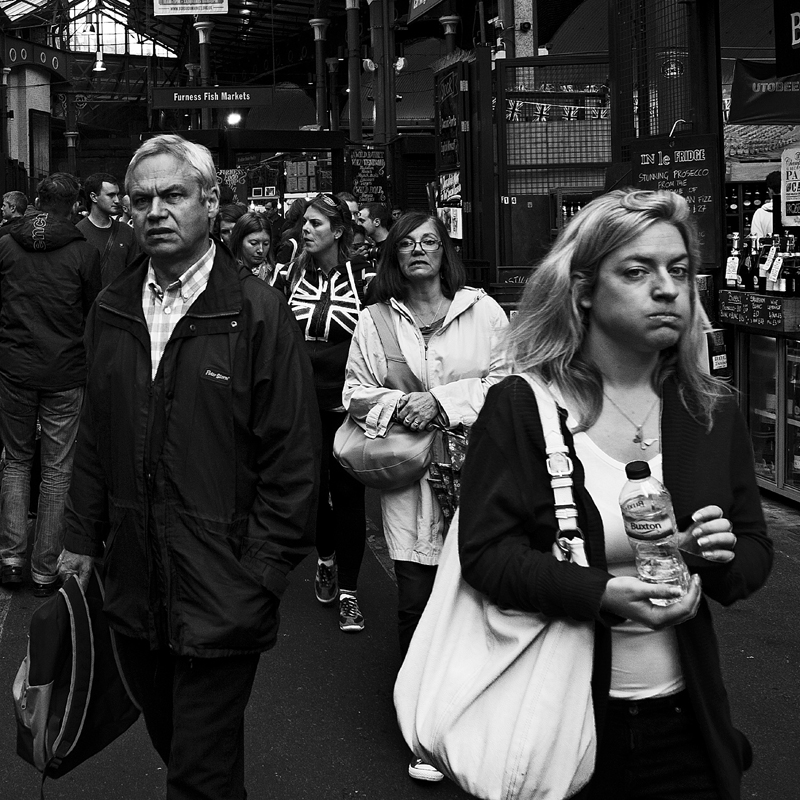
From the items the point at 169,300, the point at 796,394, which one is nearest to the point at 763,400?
the point at 796,394

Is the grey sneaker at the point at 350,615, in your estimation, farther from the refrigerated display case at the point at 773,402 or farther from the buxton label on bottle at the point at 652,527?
the buxton label on bottle at the point at 652,527

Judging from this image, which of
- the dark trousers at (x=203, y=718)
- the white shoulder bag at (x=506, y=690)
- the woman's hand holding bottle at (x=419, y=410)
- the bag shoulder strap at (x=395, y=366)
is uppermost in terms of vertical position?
the bag shoulder strap at (x=395, y=366)

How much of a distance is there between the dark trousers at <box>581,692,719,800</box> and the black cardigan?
0.14 ft

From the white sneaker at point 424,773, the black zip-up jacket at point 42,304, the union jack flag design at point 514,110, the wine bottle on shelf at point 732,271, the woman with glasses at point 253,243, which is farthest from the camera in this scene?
the union jack flag design at point 514,110

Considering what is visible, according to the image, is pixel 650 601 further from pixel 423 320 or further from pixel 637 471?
pixel 423 320

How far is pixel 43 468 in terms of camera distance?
669 cm

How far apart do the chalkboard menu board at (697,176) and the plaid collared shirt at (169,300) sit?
4.76 meters

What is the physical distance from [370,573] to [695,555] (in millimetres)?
4696

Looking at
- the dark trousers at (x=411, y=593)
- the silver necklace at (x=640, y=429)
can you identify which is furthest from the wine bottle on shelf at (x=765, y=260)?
the silver necklace at (x=640, y=429)

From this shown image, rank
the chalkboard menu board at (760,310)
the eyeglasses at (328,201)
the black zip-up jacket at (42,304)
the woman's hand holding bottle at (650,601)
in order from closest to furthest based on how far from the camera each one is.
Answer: the woman's hand holding bottle at (650,601), the eyeglasses at (328,201), the black zip-up jacket at (42,304), the chalkboard menu board at (760,310)

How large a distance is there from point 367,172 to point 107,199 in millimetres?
12420

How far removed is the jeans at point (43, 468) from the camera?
6559 mm

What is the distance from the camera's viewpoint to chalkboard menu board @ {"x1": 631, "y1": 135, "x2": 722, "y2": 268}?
740cm

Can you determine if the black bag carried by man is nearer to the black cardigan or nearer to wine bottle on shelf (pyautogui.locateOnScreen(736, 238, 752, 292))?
the black cardigan
